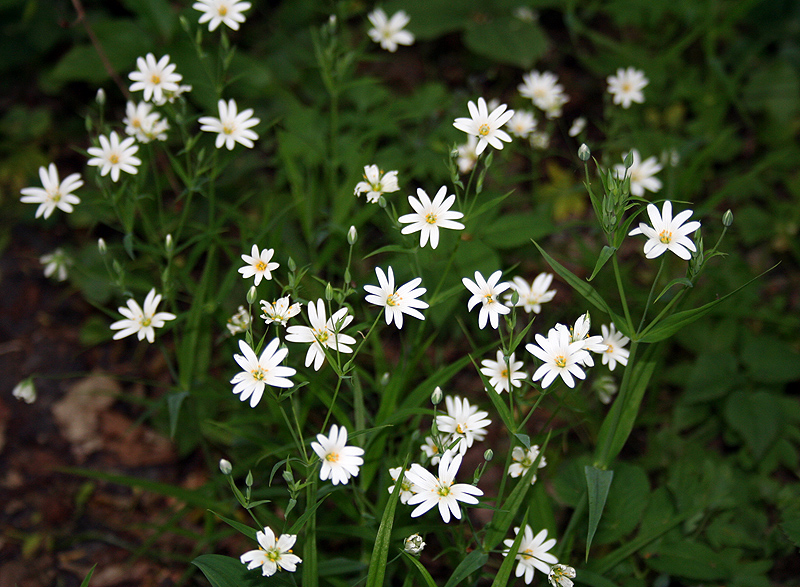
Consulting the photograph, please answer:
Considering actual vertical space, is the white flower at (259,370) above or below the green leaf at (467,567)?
above

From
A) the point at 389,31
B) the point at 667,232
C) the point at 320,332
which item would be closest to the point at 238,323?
the point at 320,332

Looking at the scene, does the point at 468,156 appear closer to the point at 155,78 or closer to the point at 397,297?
the point at 397,297

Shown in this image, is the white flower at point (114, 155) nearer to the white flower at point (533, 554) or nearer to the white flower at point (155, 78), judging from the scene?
the white flower at point (155, 78)

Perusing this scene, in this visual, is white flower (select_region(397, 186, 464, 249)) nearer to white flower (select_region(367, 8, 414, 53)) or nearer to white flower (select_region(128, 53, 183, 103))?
white flower (select_region(128, 53, 183, 103))

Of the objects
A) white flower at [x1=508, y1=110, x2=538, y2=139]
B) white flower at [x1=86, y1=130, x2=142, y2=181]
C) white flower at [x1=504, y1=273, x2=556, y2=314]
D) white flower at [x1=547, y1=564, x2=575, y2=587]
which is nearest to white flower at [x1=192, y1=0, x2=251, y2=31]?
white flower at [x1=86, y1=130, x2=142, y2=181]

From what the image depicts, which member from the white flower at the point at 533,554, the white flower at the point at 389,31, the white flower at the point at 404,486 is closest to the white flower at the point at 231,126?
the white flower at the point at 389,31

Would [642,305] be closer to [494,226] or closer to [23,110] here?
[494,226]
